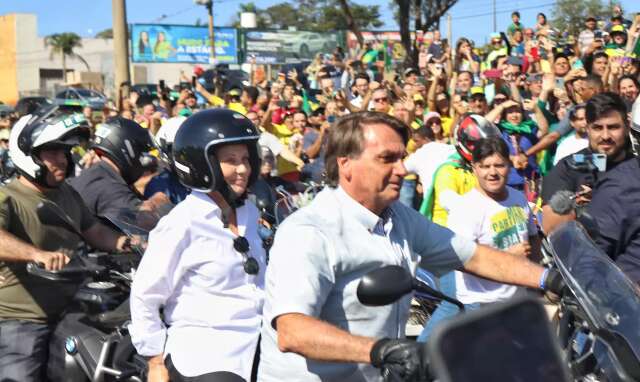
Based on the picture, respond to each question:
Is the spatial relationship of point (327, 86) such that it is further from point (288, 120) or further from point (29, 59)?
point (29, 59)

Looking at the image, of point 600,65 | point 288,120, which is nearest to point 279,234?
point 288,120

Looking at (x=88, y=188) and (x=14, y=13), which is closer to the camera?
(x=88, y=188)

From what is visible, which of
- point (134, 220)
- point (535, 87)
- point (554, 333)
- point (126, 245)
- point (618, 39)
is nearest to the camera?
point (554, 333)

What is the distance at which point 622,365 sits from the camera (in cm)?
279

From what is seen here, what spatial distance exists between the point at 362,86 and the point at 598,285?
32.2 feet

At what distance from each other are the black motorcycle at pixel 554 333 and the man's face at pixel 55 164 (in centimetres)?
266

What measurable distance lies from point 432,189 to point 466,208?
1828 mm

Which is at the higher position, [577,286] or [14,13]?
[14,13]

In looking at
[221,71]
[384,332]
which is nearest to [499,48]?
[221,71]

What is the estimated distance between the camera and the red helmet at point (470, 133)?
6.40 meters

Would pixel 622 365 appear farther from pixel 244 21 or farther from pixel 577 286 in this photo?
pixel 244 21

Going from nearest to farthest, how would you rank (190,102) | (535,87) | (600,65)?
(600,65)
(535,87)
(190,102)

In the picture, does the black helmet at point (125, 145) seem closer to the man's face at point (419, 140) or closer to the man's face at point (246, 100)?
the man's face at point (419, 140)

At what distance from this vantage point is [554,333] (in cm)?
225
